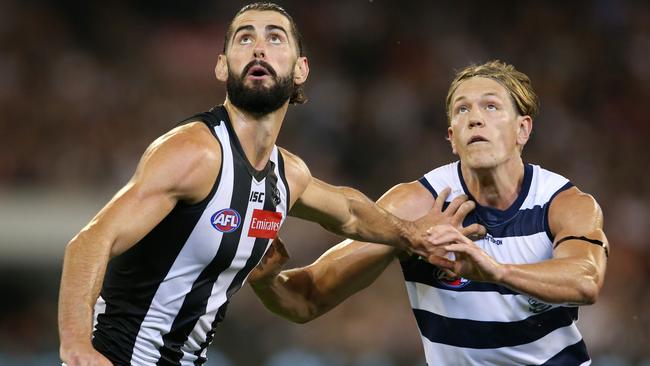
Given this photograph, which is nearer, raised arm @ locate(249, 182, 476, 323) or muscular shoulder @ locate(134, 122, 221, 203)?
muscular shoulder @ locate(134, 122, 221, 203)

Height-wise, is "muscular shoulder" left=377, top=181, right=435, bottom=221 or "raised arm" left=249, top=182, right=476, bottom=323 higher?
"muscular shoulder" left=377, top=181, right=435, bottom=221

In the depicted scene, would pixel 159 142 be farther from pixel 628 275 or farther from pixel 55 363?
pixel 628 275

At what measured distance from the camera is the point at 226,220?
13.7 feet

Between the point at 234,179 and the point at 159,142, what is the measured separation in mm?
380

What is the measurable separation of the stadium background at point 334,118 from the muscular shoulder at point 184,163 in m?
4.62

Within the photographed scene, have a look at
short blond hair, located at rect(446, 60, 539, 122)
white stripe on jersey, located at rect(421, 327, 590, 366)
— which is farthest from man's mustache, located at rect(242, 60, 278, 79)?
white stripe on jersey, located at rect(421, 327, 590, 366)

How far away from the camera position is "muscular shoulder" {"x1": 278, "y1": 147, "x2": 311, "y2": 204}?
4.64m

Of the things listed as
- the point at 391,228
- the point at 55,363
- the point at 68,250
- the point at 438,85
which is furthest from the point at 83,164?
the point at 68,250

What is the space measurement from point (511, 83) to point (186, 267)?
83.4 inches

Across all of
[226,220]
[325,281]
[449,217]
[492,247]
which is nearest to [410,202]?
[449,217]

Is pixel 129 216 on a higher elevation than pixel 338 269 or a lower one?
lower

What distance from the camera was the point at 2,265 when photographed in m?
9.27

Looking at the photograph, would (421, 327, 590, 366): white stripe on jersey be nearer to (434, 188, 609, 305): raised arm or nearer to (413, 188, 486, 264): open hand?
(434, 188, 609, 305): raised arm

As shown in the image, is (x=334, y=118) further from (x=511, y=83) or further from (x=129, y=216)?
(x=129, y=216)
